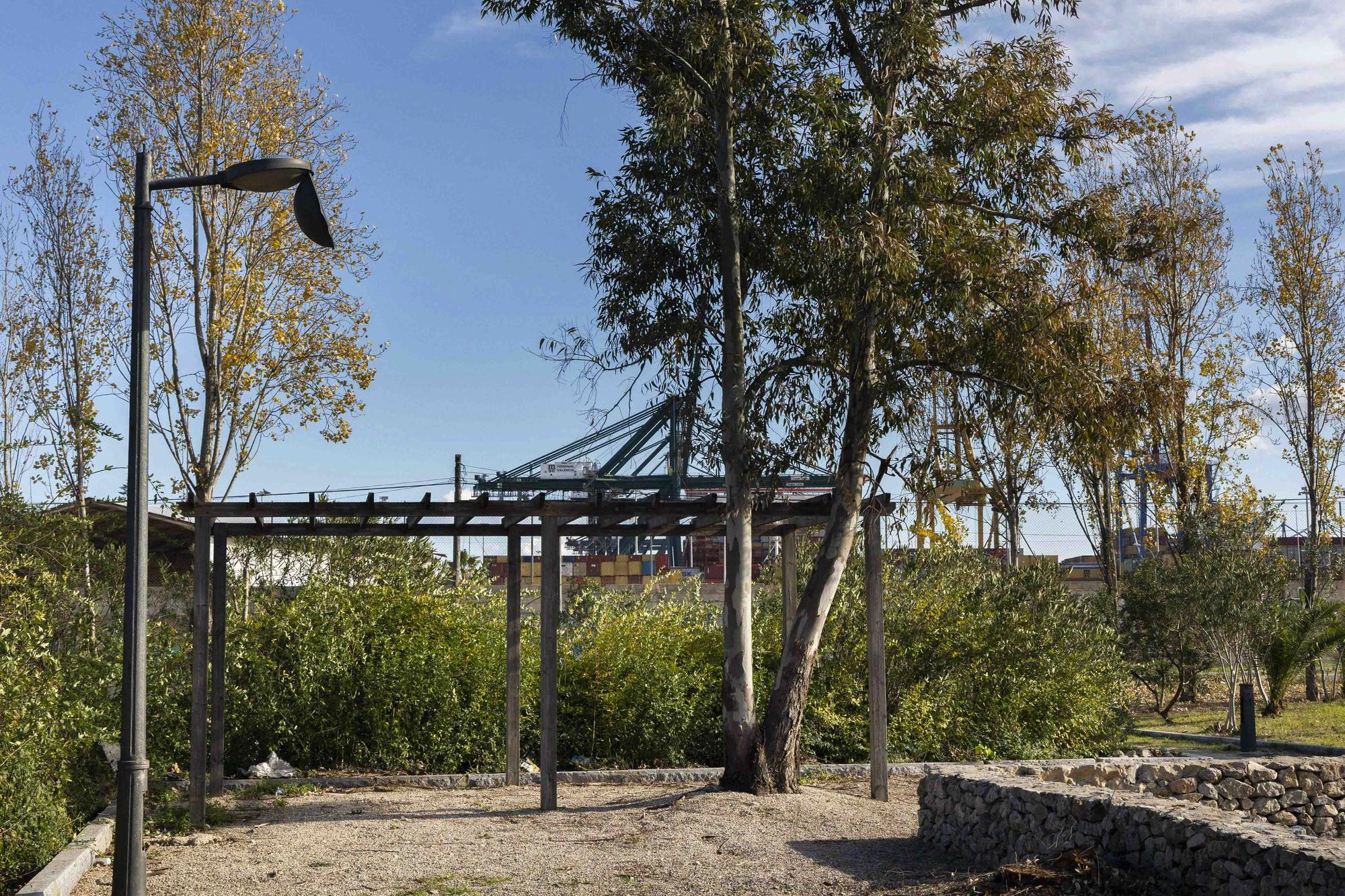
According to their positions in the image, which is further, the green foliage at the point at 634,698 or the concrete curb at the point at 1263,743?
the concrete curb at the point at 1263,743

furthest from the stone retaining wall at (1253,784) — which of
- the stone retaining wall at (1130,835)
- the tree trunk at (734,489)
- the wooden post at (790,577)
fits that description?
the wooden post at (790,577)

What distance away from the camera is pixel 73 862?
7.31m

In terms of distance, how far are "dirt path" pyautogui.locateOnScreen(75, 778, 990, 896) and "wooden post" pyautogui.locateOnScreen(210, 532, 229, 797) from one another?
0.76 meters

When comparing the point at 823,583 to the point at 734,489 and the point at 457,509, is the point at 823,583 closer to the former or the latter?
the point at 734,489

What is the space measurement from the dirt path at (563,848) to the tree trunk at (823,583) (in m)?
0.43

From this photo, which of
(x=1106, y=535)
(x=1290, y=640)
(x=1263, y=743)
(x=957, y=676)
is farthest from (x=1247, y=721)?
(x=1106, y=535)

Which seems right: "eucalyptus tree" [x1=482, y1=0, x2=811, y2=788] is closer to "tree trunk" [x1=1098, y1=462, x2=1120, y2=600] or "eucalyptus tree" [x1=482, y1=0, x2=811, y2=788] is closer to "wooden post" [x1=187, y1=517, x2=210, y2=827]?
"wooden post" [x1=187, y1=517, x2=210, y2=827]

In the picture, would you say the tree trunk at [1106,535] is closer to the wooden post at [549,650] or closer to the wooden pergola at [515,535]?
the wooden pergola at [515,535]

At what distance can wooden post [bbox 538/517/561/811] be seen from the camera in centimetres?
1007

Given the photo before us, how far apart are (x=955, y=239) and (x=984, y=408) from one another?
1.51 metres

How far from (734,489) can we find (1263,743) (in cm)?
897

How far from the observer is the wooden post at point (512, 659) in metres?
11.5

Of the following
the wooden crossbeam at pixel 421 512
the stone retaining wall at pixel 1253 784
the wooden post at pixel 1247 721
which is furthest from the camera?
the wooden post at pixel 1247 721

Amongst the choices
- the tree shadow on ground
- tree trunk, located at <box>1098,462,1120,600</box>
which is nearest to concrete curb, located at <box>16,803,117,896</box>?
the tree shadow on ground
